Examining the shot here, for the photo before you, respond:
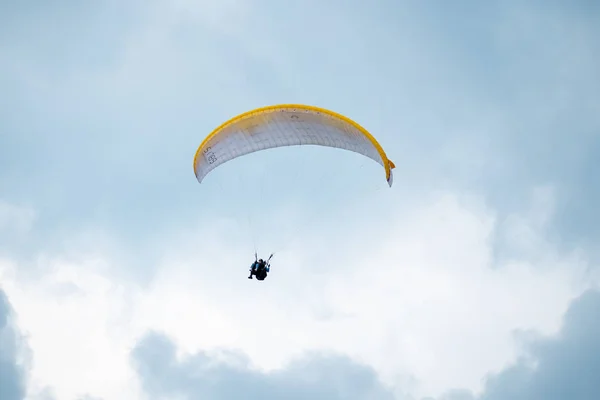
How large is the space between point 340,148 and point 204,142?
365 inches

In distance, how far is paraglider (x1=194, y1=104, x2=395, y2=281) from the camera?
4519cm

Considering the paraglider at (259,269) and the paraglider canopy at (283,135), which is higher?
the paraglider canopy at (283,135)

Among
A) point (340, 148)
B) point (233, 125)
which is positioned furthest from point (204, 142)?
point (340, 148)

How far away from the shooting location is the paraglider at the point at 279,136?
45.2 metres

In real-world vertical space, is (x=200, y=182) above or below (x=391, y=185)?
above

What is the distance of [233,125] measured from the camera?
157 feet

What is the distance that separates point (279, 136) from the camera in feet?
160

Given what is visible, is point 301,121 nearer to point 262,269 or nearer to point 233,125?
Result: point 233,125

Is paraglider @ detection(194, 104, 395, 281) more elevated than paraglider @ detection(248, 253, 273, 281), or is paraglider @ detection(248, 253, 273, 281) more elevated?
paraglider @ detection(194, 104, 395, 281)

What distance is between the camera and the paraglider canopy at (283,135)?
45.1 m

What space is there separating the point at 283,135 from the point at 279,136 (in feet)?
0.97

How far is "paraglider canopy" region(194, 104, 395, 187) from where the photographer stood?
45125 millimetres

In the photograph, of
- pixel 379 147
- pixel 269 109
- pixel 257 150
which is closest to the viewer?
pixel 379 147

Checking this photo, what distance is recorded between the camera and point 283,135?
4866 centimetres
